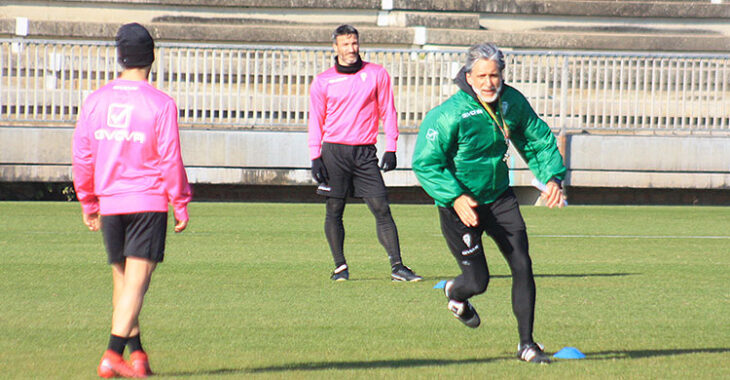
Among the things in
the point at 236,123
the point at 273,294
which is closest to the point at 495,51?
the point at 273,294

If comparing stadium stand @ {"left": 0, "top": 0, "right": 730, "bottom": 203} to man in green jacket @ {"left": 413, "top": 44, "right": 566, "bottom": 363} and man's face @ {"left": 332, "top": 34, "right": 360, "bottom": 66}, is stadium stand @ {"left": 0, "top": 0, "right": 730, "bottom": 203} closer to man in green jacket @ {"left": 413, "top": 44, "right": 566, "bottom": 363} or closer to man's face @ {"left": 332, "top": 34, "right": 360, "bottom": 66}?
man's face @ {"left": 332, "top": 34, "right": 360, "bottom": 66}

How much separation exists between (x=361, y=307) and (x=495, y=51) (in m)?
2.53

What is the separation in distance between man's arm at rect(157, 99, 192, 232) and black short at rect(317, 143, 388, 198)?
4.16m

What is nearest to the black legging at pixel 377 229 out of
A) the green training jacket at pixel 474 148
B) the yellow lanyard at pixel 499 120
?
the green training jacket at pixel 474 148

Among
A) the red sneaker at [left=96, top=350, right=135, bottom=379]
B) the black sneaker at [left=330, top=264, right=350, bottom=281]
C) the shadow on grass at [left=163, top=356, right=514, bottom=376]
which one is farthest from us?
the black sneaker at [left=330, top=264, right=350, bottom=281]

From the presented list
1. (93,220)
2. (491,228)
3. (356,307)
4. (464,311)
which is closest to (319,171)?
(356,307)

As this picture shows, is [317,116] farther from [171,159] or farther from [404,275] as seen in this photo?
[171,159]

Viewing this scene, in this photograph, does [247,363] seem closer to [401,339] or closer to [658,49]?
[401,339]

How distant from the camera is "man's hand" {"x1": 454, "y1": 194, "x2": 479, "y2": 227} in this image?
5621 millimetres

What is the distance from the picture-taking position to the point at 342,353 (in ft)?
19.8

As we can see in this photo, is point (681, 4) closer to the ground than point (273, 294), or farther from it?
farther from it

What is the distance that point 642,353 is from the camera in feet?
19.9

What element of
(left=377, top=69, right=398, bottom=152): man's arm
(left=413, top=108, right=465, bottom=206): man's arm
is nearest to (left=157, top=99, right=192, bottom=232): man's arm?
(left=413, top=108, right=465, bottom=206): man's arm

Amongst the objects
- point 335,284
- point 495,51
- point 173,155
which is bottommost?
point 335,284
